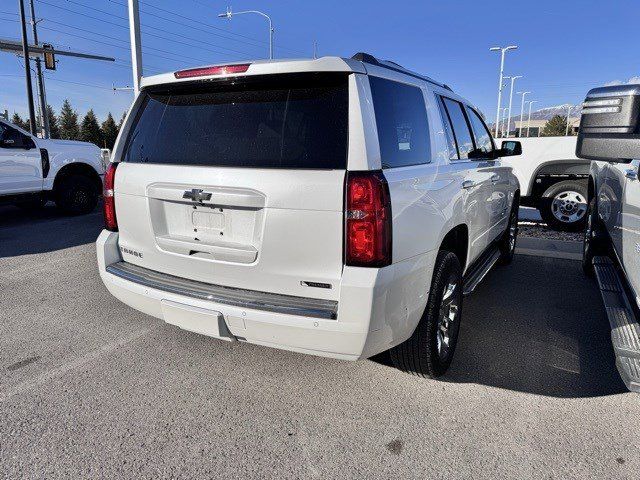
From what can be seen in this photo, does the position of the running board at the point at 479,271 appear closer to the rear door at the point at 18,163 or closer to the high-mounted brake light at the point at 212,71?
the high-mounted brake light at the point at 212,71

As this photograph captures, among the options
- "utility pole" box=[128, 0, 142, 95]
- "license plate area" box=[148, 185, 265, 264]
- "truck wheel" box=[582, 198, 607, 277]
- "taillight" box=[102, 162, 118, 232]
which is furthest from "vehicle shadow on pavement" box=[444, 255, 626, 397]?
"utility pole" box=[128, 0, 142, 95]

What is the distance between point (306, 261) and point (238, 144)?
2.50 feet

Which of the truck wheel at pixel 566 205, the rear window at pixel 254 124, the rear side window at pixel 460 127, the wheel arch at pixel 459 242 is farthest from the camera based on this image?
the truck wheel at pixel 566 205

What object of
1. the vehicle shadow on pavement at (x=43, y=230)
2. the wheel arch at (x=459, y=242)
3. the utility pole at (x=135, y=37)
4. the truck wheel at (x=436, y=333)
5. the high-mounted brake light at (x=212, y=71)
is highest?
the utility pole at (x=135, y=37)

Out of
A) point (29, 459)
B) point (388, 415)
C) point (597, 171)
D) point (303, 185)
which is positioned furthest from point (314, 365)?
point (597, 171)

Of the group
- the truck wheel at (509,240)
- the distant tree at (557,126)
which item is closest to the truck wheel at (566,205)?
the truck wheel at (509,240)

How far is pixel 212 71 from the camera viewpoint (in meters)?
2.58

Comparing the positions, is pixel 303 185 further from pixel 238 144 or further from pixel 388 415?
pixel 388 415

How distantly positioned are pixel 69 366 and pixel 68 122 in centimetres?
9676

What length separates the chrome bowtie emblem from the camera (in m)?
2.51

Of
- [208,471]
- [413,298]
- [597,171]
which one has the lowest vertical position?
[208,471]

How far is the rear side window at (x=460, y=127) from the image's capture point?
360 cm

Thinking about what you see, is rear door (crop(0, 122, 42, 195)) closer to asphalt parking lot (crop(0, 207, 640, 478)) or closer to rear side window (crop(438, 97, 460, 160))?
asphalt parking lot (crop(0, 207, 640, 478))

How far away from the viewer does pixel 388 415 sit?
2.65 meters
